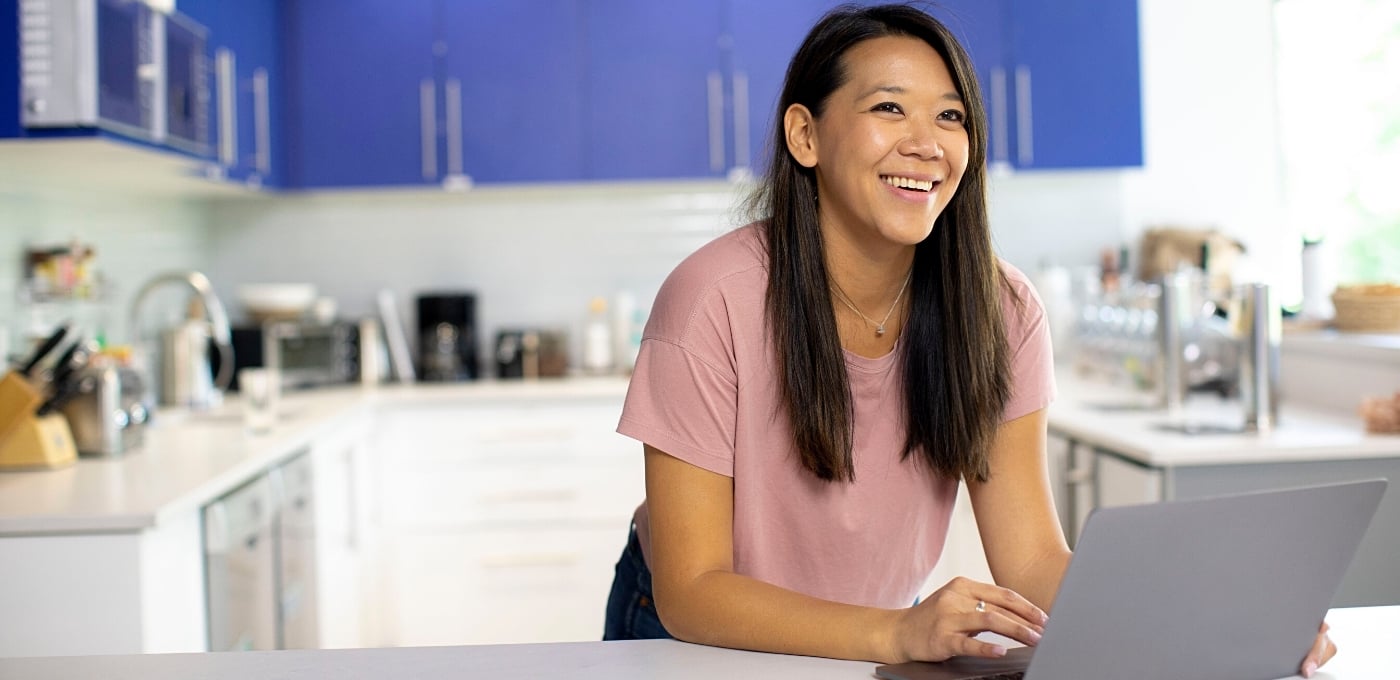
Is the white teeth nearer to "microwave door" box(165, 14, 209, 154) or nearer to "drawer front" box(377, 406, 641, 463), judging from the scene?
"microwave door" box(165, 14, 209, 154)

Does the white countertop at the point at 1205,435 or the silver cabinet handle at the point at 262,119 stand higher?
the silver cabinet handle at the point at 262,119

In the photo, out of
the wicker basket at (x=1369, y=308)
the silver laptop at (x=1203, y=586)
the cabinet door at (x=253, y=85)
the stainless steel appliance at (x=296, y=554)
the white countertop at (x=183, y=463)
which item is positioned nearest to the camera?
the silver laptop at (x=1203, y=586)

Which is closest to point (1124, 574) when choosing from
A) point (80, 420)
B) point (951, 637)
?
point (951, 637)

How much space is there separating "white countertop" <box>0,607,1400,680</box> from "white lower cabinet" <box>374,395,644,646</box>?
103 inches

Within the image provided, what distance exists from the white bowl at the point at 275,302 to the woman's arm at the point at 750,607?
10.1 ft

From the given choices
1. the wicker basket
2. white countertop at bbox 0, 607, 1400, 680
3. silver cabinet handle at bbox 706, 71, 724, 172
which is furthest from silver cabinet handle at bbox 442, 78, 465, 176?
white countertop at bbox 0, 607, 1400, 680

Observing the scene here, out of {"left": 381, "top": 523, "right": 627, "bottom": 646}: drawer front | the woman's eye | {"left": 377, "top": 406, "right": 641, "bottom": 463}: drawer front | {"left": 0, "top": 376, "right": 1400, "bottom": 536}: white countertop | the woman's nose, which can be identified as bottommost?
{"left": 381, "top": 523, "right": 627, "bottom": 646}: drawer front

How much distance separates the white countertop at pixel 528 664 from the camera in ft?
3.50

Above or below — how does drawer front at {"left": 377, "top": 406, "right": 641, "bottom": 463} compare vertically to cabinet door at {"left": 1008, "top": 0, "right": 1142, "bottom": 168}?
below

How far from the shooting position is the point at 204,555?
7.43 ft

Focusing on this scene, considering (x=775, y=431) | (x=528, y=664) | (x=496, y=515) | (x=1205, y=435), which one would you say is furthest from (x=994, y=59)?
(x=528, y=664)

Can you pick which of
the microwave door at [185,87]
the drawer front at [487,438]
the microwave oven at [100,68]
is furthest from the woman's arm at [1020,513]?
the drawer front at [487,438]

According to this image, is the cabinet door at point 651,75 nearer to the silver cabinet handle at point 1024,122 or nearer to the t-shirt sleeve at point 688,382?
the silver cabinet handle at point 1024,122

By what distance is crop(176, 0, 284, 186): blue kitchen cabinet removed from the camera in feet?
11.3
